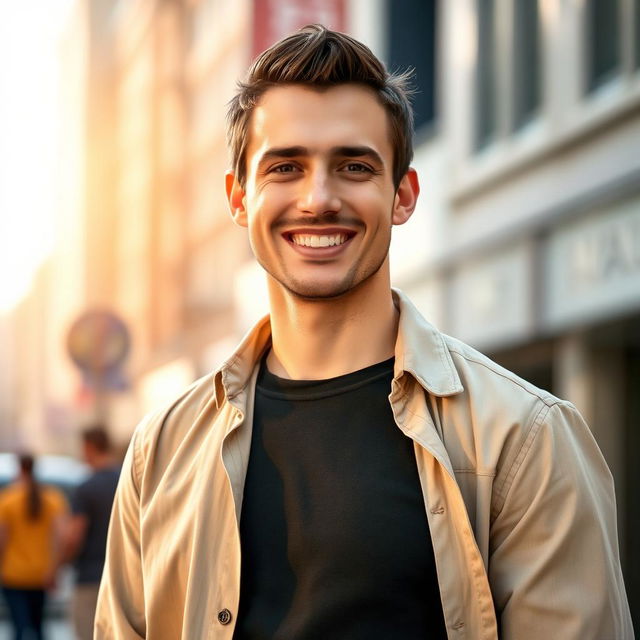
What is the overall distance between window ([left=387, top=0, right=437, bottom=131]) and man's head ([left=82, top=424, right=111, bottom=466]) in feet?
29.9

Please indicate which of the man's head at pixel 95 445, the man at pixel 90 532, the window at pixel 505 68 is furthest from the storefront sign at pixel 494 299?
the man at pixel 90 532

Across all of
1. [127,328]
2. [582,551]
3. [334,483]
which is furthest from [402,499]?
[127,328]

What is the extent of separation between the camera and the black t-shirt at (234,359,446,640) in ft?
9.29

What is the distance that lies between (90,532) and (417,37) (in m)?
10.3

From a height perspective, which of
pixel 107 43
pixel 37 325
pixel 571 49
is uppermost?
pixel 107 43

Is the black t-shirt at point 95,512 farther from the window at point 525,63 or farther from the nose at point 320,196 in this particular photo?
the window at point 525,63

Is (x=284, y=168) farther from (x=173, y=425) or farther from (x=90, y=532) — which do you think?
(x=90, y=532)

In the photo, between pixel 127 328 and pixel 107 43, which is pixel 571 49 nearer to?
pixel 127 328

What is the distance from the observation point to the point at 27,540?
436 inches

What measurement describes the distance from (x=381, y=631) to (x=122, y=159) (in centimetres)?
4918

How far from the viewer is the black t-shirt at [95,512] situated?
937 centimetres

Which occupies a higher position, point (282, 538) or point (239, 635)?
point (282, 538)

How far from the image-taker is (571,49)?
1313 cm

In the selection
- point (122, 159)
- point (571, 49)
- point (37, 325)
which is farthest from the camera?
point (37, 325)
